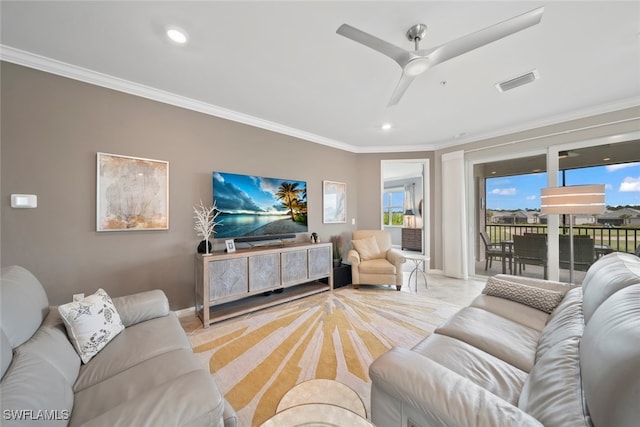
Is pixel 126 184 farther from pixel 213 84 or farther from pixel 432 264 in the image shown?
pixel 432 264

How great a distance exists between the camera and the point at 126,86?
246cm

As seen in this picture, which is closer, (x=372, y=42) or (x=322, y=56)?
(x=372, y=42)

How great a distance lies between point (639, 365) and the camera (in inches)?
22.3

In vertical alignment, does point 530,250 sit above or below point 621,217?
below

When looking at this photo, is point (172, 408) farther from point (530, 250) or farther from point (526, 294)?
point (530, 250)

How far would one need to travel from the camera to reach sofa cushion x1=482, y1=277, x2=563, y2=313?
5.67 ft

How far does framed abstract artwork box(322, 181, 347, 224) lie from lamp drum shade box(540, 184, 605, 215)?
2.93 meters

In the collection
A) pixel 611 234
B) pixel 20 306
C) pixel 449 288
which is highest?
pixel 611 234

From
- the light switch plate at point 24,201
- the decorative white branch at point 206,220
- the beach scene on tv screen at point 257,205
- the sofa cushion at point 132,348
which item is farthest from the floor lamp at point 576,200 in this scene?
the light switch plate at point 24,201

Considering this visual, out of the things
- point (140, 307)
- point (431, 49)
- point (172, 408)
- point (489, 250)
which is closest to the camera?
point (172, 408)

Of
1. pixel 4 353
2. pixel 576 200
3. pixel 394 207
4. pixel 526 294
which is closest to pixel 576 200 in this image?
pixel 576 200

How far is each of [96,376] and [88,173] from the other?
2010 millimetres

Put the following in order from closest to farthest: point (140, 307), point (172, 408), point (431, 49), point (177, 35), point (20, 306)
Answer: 1. point (172, 408)
2. point (20, 306)
3. point (431, 49)
4. point (140, 307)
5. point (177, 35)

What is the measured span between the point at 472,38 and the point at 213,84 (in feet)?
7.85
